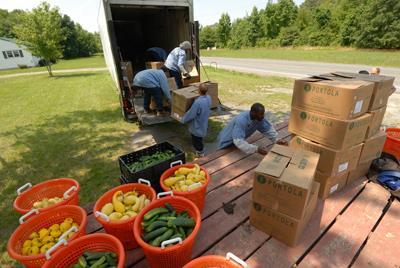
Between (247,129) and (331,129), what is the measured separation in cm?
135

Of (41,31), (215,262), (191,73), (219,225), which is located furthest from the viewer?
(41,31)

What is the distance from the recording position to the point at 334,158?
86.7 inches

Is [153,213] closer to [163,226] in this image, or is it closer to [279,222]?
[163,226]

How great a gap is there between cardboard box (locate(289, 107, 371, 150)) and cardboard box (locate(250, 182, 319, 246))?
1.71 ft

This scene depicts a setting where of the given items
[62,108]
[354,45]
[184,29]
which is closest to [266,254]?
[184,29]

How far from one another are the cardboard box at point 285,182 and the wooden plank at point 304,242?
0.98ft

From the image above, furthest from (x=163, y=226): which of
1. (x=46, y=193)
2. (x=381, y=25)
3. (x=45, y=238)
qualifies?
(x=381, y=25)

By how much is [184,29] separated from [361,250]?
639cm

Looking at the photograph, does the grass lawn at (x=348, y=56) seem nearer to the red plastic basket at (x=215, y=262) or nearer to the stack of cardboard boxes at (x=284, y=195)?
the stack of cardboard boxes at (x=284, y=195)

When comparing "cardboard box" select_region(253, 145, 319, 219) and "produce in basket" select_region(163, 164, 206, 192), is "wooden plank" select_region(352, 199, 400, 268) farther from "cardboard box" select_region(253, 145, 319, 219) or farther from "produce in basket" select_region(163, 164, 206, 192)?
"produce in basket" select_region(163, 164, 206, 192)

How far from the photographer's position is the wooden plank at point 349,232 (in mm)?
1728

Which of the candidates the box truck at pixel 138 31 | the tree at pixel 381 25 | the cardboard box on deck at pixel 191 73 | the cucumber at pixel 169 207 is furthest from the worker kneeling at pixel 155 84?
the tree at pixel 381 25

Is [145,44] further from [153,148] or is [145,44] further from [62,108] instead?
[153,148]

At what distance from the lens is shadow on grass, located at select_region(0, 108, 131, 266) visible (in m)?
3.71
